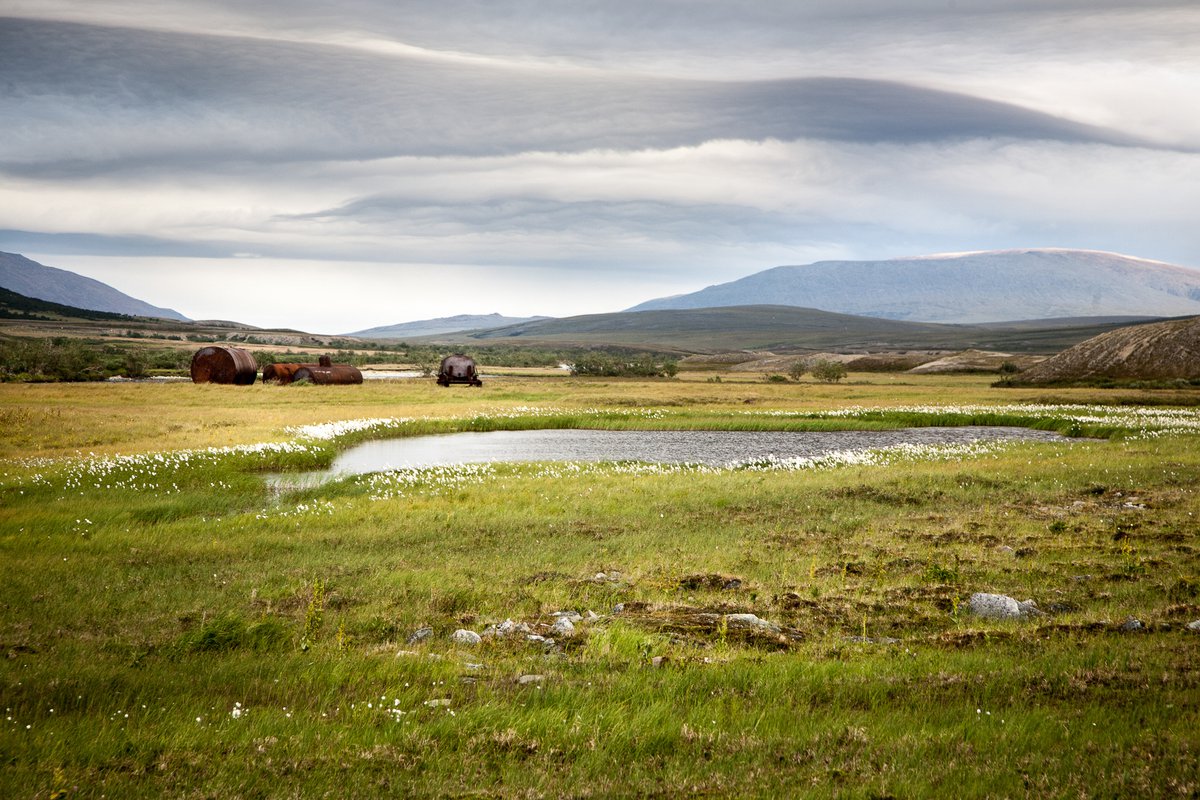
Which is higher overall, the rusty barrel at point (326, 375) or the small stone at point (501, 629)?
the rusty barrel at point (326, 375)

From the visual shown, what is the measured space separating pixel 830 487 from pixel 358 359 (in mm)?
127347

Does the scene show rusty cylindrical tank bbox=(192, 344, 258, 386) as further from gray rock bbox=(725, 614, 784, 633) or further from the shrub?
gray rock bbox=(725, 614, 784, 633)

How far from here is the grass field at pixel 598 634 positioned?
23.0ft

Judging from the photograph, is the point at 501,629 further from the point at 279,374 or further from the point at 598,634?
the point at 279,374

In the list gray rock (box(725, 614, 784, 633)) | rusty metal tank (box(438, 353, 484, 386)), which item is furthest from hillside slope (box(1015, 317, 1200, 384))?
gray rock (box(725, 614, 784, 633))

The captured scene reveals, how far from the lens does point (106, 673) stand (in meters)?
8.98

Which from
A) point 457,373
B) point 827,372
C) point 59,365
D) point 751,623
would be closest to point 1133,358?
point 827,372

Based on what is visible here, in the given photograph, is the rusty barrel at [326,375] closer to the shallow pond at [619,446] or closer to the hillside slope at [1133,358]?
the shallow pond at [619,446]

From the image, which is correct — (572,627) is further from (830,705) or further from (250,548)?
(250,548)

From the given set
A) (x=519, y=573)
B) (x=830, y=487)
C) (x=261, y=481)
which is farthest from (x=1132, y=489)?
(x=261, y=481)

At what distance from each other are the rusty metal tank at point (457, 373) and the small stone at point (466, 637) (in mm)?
71690

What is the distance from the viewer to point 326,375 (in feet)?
260

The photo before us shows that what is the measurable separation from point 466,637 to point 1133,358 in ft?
320

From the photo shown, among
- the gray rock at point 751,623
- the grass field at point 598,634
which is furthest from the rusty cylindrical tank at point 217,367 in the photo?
the gray rock at point 751,623
